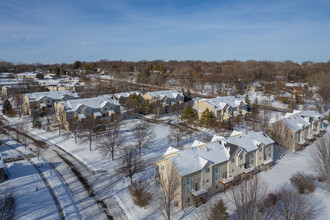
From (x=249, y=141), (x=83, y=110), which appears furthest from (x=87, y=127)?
(x=249, y=141)

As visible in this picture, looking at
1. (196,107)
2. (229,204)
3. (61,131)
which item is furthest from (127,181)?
(196,107)

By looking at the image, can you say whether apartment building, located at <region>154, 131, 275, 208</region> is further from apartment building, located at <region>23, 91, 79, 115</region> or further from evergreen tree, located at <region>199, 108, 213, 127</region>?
apartment building, located at <region>23, 91, 79, 115</region>

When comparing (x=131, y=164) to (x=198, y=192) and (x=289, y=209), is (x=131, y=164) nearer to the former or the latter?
(x=198, y=192)

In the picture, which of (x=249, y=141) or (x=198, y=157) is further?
(x=249, y=141)

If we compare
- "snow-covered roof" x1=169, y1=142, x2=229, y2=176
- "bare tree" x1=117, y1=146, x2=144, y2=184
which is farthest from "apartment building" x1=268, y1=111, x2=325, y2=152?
"bare tree" x1=117, y1=146, x2=144, y2=184

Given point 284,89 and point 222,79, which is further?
point 222,79

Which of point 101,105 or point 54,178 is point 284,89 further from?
point 54,178
